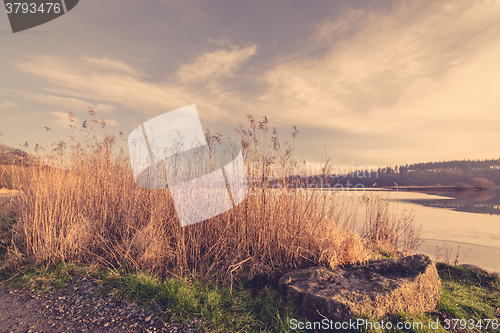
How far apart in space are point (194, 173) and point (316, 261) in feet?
8.49

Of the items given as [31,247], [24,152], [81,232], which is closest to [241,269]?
[81,232]

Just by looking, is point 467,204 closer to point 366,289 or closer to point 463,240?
point 463,240

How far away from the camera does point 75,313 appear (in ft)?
9.52

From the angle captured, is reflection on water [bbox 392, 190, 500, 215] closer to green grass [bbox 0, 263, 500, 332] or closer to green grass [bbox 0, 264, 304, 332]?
green grass [bbox 0, 263, 500, 332]

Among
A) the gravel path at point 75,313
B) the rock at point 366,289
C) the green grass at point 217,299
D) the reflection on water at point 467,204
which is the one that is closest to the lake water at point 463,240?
the green grass at point 217,299

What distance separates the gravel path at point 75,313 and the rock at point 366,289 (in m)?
1.35

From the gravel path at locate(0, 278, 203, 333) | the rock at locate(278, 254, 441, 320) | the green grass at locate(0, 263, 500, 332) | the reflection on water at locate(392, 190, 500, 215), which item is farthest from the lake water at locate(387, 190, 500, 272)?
the gravel path at locate(0, 278, 203, 333)

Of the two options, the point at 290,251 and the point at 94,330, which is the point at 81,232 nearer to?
the point at 94,330

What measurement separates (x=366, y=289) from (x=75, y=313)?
347 centimetres

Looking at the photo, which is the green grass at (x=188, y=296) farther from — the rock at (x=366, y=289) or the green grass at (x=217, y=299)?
the rock at (x=366, y=289)

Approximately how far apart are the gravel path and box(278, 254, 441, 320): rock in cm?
135

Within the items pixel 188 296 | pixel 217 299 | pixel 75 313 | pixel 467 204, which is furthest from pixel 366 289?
pixel 467 204

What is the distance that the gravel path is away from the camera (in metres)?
2.64

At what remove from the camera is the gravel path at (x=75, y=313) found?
264 cm
